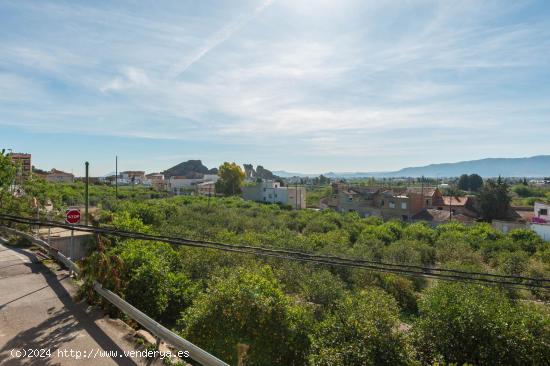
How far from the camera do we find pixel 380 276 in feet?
60.3

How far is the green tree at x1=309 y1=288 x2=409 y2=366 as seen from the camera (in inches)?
300

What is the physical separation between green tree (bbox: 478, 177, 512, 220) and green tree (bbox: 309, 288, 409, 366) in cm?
4159

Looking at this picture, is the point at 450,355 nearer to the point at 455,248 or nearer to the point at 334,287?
the point at 334,287

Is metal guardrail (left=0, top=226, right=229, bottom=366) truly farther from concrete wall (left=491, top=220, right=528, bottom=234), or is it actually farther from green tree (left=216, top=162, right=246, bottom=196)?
green tree (left=216, top=162, right=246, bottom=196)

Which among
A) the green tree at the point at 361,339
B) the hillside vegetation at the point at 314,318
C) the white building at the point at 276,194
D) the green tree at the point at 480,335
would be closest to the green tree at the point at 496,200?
the white building at the point at 276,194

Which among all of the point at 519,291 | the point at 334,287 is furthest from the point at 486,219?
the point at 334,287

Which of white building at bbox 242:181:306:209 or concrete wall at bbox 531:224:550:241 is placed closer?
concrete wall at bbox 531:224:550:241

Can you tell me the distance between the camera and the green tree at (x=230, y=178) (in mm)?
75062

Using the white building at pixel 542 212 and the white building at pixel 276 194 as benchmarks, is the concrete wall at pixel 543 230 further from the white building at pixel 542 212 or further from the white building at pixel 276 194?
the white building at pixel 276 194

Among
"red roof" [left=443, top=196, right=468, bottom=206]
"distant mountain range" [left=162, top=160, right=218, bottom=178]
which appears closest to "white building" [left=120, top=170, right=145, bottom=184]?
"distant mountain range" [left=162, top=160, right=218, bottom=178]

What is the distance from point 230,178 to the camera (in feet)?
246

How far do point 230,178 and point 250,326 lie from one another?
6789 centimetres

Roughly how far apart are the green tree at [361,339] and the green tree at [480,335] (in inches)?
46.5

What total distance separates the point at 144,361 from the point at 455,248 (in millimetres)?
24778
